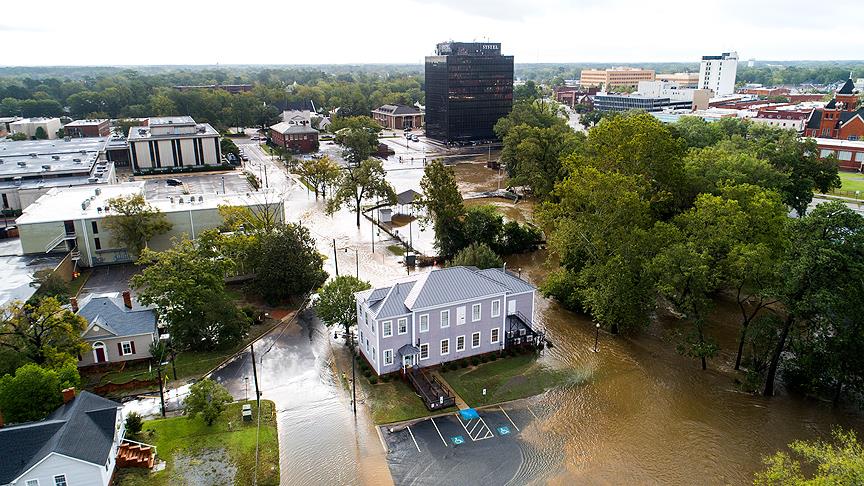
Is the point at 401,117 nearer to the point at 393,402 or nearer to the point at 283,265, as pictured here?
the point at 283,265

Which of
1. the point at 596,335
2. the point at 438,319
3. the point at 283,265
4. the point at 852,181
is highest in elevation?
the point at 283,265

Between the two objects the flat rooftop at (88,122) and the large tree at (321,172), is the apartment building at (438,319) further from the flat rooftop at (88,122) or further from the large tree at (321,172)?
the flat rooftop at (88,122)

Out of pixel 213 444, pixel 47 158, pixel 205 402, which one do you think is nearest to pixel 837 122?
pixel 205 402

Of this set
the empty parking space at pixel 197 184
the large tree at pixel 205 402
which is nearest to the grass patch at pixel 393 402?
the large tree at pixel 205 402

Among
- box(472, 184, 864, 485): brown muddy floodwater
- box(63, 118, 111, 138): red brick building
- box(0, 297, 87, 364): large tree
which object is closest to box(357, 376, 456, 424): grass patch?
box(472, 184, 864, 485): brown muddy floodwater

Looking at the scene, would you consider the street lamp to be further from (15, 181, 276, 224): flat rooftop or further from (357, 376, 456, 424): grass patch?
(15, 181, 276, 224): flat rooftop

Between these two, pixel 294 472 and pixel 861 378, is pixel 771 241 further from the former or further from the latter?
pixel 294 472
